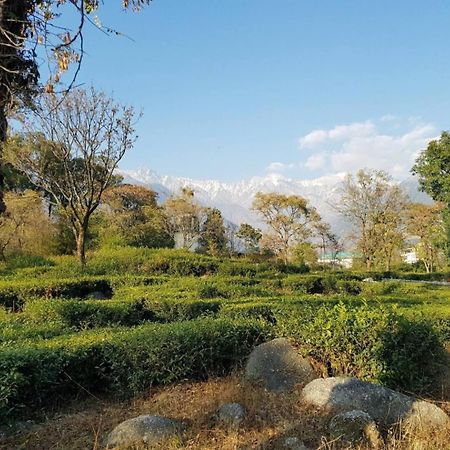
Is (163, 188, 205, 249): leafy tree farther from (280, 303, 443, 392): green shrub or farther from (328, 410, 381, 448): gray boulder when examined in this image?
(328, 410, 381, 448): gray boulder

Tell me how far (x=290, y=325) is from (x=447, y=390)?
185 cm

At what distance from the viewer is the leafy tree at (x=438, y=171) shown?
1368 inches

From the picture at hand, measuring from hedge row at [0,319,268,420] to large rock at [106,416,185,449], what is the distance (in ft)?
3.72

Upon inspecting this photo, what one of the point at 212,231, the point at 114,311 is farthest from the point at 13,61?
the point at 212,231

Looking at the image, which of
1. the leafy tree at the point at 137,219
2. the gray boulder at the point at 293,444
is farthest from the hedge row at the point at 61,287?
the leafy tree at the point at 137,219

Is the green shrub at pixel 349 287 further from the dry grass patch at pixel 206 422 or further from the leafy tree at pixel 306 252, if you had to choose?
the leafy tree at pixel 306 252

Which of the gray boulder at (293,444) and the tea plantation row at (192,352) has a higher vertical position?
the tea plantation row at (192,352)

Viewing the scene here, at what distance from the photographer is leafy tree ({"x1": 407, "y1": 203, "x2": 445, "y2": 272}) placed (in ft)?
117

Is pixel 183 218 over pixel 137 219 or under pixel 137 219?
over

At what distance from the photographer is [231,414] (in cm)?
426

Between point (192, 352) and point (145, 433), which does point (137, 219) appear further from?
point (145, 433)

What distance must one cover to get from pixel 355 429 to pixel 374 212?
1274 inches

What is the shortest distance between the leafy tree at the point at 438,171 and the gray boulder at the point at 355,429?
3362 cm

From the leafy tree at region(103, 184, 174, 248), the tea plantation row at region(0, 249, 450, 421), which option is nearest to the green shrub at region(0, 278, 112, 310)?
the tea plantation row at region(0, 249, 450, 421)
